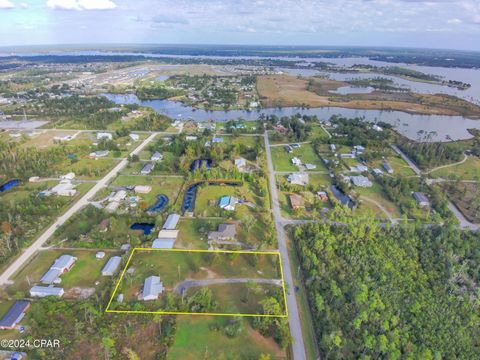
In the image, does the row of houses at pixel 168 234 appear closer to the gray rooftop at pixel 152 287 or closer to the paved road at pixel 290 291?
the gray rooftop at pixel 152 287

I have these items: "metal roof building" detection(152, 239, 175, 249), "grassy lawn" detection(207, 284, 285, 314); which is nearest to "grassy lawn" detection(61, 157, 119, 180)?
"metal roof building" detection(152, 239, 175, 249)

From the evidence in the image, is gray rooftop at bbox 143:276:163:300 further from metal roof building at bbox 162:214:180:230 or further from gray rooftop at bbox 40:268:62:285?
gray rooftop at bbox 40:268:62:285

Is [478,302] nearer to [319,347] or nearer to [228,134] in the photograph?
[319,347]

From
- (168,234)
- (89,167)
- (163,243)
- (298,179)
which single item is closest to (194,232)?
(168,234)

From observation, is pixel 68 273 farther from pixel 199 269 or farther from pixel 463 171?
pixel 463 171

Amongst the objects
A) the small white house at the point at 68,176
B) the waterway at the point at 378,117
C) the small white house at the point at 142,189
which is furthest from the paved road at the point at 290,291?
the waterway at the point at 378,117

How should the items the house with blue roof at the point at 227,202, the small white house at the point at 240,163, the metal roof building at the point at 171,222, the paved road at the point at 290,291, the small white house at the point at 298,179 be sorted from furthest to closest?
the small white house at the point at 240,163 → the small white house at the point at 298,179 → the house with blue roof at the point at 227,202 → the metal roof building at the point at 171,222 → the paved road at the point at 290,291

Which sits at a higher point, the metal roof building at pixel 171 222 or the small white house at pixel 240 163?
the small white house at pixel 240 163

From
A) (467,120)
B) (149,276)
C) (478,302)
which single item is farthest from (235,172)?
(467,120)
